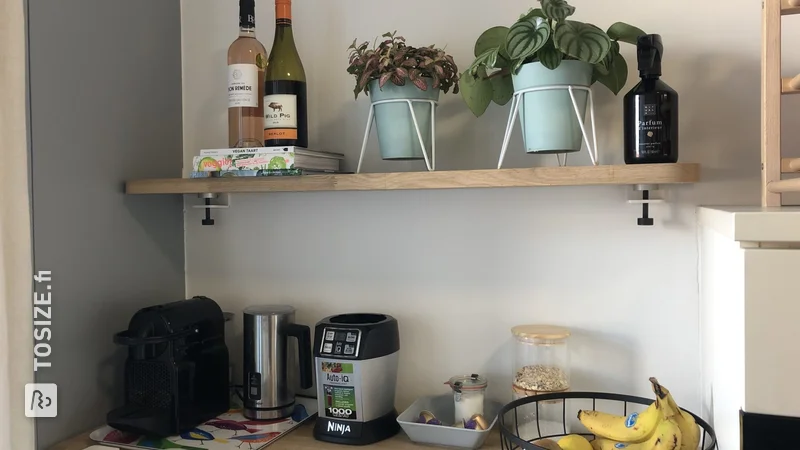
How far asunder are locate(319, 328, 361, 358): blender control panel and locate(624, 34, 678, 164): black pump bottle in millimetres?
608

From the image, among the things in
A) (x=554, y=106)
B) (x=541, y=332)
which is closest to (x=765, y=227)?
(x=554, y=106)

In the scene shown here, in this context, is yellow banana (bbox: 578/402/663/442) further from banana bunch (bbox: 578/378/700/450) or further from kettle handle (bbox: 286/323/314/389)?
kettle handle (bbox: 286/323/314/389)

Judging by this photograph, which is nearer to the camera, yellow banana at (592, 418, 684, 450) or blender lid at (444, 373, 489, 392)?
yellow banana at (592, 418, 684, 450)

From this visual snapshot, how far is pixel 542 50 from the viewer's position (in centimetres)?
117

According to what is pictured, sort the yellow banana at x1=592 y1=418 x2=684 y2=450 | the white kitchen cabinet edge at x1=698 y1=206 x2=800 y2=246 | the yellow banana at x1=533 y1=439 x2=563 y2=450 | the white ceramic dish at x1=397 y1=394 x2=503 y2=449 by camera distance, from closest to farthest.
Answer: the white kitchen cabinet edge at x1=698 y1=206 x2=800 y2=246
the yellow banana at x1=592 y1=418 x2=684 y2=450
the yellow banana at x1=533 y1=439 x2=563 y2=450
the white ceramic dish at x1=397 y1=394 x2=503 y2=449

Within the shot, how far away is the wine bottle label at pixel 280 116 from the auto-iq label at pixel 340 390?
0.47 metres

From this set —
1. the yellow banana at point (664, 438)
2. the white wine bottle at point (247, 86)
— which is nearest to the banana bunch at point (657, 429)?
the yellow banana at point (664, 438)

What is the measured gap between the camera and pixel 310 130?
1.55m

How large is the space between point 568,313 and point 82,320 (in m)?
0.99

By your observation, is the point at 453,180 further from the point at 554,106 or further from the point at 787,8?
the point at 787,8

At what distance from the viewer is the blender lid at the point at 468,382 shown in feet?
4.34

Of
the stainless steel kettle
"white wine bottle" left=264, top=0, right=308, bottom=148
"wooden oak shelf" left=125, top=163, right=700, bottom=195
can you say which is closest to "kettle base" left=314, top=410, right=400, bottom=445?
the stainless steel kettle

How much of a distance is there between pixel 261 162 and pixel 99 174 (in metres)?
0.36

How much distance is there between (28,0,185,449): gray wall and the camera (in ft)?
4.29
